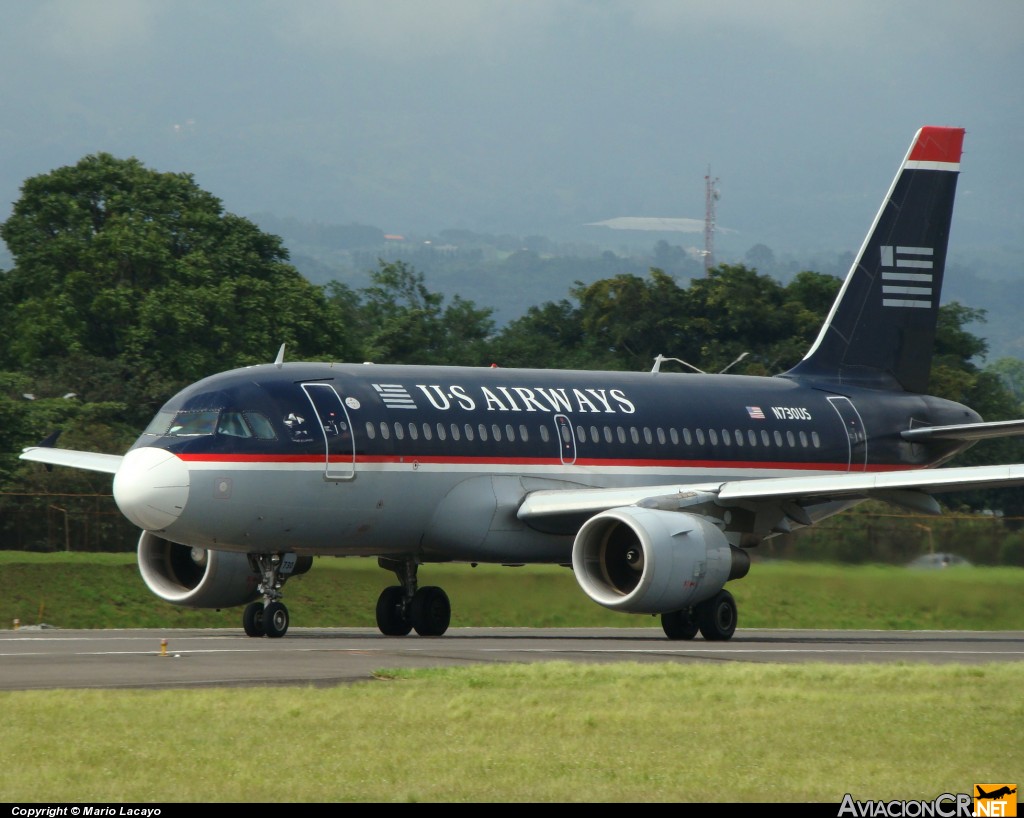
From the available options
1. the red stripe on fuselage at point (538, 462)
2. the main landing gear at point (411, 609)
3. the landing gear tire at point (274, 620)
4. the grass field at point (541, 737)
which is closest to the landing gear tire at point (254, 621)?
the landing gear tire at point (274, 620)

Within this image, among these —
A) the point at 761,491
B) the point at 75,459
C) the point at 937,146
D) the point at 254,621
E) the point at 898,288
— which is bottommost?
the point at 254,621

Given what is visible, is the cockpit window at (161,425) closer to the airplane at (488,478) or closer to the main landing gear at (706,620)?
the airplane at (488,478)

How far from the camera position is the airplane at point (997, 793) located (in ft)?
37.6

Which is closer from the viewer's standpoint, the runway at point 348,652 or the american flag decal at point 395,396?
the runway at point 348,652

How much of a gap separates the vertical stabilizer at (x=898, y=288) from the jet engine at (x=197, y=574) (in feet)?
44.4

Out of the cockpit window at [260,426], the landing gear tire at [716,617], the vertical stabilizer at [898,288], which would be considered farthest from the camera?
the vertical stabilizer at [898,288]

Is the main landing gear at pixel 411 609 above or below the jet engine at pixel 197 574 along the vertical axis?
below

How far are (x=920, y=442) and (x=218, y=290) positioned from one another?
4159 cm

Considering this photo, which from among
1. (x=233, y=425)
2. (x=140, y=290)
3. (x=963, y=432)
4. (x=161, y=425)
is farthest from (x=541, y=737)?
(x=140, y=290)

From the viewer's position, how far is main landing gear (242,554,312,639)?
2734 cm

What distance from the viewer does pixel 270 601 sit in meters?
27.6

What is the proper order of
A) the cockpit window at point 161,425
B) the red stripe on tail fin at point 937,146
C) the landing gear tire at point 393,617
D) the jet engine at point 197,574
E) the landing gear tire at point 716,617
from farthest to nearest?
the red stripe on tail fin at point 937,146 → the landing gear tire at point 393,617 → the jet engine at point 197,574 → the landing gear tire at point 716,617 → the cockpit window at point 161,425

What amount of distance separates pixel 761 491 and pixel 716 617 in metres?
2.23

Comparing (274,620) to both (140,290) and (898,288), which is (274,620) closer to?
(898,288)
